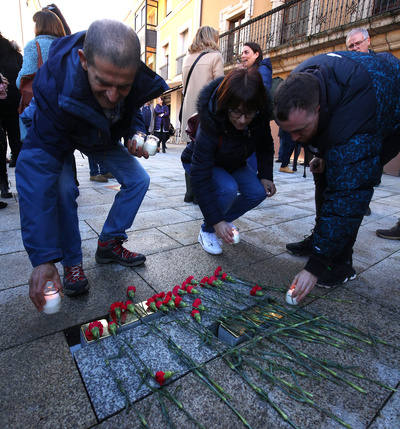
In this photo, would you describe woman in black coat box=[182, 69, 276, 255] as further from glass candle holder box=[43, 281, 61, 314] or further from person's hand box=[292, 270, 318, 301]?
glass candle holder box=[43, 281, 61, 314]

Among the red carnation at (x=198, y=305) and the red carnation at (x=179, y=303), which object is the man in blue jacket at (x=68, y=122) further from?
the red carnation at (x=198, y=305)

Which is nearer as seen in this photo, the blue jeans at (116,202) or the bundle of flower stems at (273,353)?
the bundle of flower stems at (273,353)

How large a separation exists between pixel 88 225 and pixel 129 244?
0.67m

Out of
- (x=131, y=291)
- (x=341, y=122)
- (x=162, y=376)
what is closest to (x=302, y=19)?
(x=341, y=122)

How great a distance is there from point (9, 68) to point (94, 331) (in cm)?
373

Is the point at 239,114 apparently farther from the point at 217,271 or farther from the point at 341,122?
the point at 217,271

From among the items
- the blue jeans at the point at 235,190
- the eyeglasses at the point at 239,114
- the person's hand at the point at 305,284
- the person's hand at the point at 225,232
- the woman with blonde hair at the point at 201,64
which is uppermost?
the woman with blonde hair at the point at 201,64

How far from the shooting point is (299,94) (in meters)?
1.41

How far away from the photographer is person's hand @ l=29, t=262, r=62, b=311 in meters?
1.20

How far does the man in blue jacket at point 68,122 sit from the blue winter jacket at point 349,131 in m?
0.92

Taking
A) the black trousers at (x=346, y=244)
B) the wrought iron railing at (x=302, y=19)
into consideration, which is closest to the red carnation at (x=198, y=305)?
the black trousers at (x=346, y=244)

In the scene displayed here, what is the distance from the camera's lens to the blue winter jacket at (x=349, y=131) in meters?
1.44

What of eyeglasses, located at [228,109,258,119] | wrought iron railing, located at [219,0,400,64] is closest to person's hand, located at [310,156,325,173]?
eyeglasses, located at [228,109,258,119]

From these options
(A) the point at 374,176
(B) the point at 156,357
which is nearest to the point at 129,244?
(B) the point at 156,357
